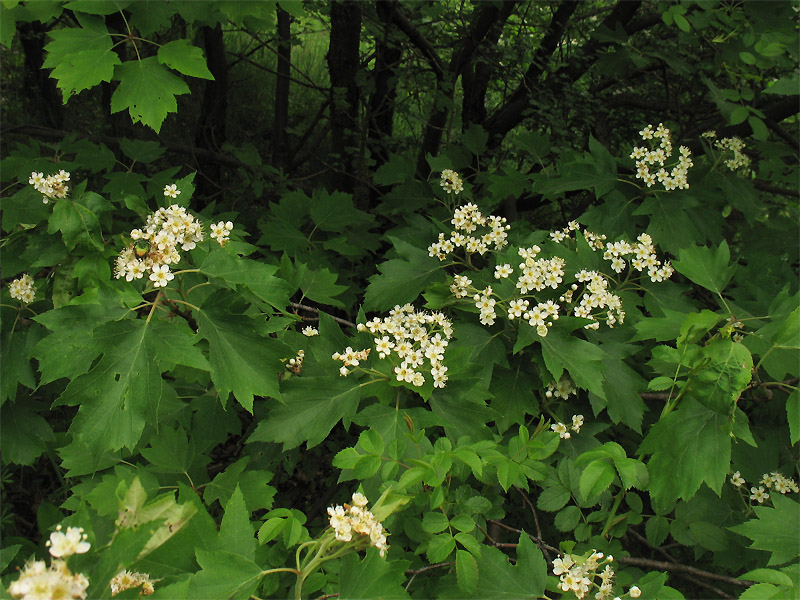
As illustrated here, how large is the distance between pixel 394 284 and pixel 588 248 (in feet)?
2.57

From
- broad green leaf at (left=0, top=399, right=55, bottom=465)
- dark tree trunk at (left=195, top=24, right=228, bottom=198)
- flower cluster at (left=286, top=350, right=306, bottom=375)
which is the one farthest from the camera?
dark tree trunk at (left=195, top=24, right=228, bottom=198)

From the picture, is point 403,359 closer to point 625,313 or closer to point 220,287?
A: point 220,287

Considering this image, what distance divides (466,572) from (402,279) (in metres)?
1.26

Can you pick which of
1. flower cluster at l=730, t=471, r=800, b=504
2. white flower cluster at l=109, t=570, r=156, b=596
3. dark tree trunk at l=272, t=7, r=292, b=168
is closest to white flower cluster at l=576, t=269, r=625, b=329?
flower cluster at l=730, t=471, r=800, b=504

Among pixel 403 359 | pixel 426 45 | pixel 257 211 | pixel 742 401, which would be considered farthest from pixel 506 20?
pixel 403 359

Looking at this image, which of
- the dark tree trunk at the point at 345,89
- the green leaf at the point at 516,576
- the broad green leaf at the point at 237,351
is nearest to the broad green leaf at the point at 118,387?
the broad green leaf at the point at 237,351

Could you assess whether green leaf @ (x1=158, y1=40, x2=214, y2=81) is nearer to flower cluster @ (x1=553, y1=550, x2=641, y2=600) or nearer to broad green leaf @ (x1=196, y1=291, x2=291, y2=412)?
broad green leaf @ (x1=196, y1=291, x2=291, y2=412)

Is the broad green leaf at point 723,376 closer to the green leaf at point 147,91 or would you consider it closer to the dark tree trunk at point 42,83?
the green leaf at point 147,91

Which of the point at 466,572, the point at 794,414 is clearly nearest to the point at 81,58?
the point at 466,572

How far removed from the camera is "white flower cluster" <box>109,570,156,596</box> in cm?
123

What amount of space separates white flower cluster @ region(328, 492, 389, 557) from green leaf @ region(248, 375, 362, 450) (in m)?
0.48

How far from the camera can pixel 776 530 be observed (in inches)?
69.8

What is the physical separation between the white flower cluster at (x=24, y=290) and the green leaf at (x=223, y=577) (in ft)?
4.38

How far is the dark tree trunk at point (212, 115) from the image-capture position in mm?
5211
